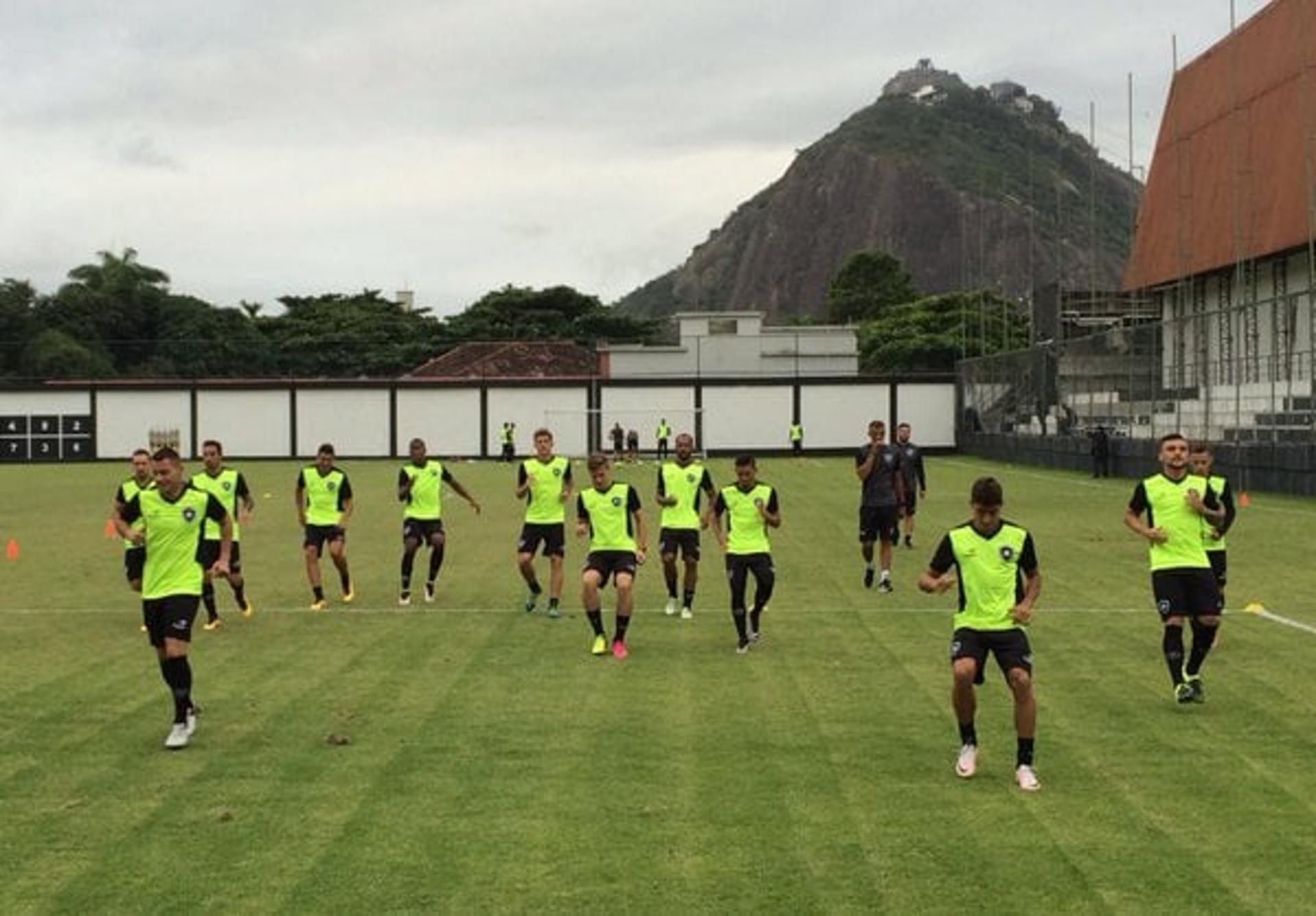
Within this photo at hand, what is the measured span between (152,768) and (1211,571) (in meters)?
8.22

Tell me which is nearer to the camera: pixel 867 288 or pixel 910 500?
pixel 910 500

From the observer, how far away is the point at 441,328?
4304 inches

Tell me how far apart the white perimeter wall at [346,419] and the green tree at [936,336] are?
124ft

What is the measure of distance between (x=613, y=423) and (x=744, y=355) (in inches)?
564

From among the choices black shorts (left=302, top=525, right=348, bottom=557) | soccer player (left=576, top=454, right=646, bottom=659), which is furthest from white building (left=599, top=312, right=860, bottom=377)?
soccer player (left=576, top=454, right=646, bottom=659)

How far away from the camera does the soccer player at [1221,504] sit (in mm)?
12562

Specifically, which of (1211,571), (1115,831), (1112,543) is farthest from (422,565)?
(1115,831)

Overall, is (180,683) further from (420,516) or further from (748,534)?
(420,516)

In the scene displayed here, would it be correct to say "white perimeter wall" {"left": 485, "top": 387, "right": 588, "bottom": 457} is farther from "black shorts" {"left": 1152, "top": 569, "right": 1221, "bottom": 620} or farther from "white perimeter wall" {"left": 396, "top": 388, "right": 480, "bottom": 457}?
"black shorts" {"left": 1152, "top": 569, "right": 1221, "bottom": 620}

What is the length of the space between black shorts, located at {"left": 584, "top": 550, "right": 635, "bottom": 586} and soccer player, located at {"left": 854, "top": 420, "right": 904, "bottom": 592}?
5.30m

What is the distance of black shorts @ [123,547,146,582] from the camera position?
39.0 feet

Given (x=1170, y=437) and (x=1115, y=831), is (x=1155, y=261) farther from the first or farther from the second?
(x=1115, y=831)

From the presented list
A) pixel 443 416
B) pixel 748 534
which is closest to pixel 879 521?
pixel 748 534

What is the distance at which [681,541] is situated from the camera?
55.1ft
